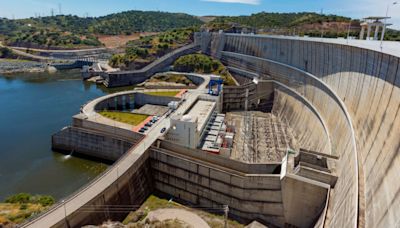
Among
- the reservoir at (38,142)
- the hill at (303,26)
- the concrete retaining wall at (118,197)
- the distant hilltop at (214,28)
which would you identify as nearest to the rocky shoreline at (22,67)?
the distant hilltop at (214,28)

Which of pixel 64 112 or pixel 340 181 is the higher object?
pixel 340 181

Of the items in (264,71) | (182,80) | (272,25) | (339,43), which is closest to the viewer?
(339,43)

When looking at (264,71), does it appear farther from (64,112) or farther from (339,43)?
(64,112)

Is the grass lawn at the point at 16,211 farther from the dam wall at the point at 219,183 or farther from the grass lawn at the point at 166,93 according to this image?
the grass lawn at the point at 166,93

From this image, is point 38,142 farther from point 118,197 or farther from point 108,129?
point 118,197

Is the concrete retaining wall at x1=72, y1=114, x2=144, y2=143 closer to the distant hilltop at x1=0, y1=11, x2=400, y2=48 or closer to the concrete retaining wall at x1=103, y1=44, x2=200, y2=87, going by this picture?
the concrete retaining wall at x1=103, y1=44, x2=200, y2=87

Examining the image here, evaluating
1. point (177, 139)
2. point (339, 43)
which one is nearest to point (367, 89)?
point (339, 43)

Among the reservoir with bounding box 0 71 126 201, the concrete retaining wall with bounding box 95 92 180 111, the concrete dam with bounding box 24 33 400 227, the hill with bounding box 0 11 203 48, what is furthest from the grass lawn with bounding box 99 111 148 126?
the hill with bounding box 0 11 203 48
